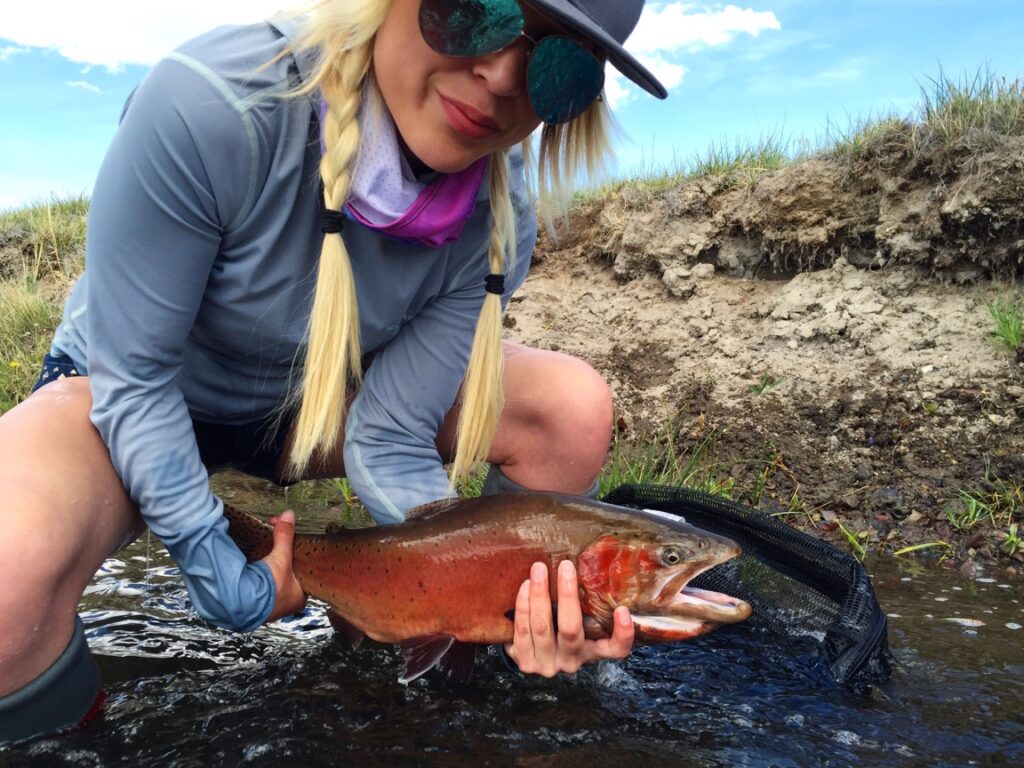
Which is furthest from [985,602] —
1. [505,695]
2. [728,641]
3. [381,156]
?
[381,156]

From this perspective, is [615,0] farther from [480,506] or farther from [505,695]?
[505,695]

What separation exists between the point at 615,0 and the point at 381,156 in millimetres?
646

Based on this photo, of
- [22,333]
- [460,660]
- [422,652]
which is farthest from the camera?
[22,333]

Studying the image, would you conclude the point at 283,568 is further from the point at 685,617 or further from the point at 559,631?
the point at 685,617

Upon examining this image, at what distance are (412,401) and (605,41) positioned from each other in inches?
47.2

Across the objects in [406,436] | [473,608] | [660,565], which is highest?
[406,436]

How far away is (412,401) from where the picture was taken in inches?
102

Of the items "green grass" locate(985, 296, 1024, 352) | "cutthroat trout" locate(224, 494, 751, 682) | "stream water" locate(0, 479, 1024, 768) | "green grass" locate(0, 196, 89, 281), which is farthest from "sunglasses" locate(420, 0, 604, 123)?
"green grass" locate(0, 196, 89, 281)

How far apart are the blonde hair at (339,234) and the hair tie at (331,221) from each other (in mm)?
12

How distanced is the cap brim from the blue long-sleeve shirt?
614mm

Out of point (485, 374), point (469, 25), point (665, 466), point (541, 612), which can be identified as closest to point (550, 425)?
point (485, 374)

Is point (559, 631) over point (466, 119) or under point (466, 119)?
under

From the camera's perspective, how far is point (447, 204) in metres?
2.20

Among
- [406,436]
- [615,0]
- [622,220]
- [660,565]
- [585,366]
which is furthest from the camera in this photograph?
[622,220]
